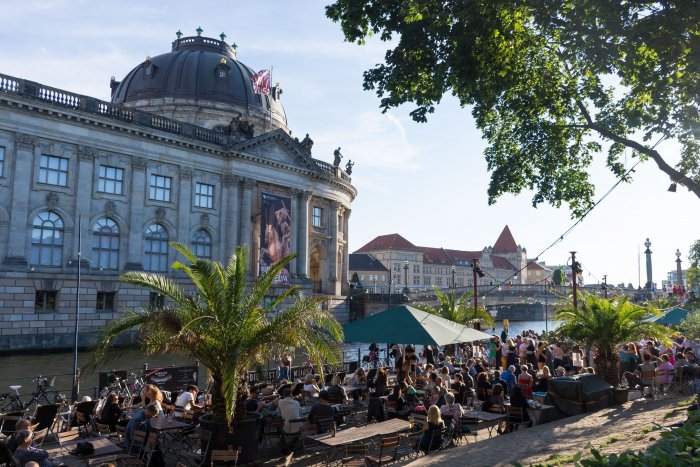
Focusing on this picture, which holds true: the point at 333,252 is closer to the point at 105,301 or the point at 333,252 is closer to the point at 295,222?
the point at 295,222

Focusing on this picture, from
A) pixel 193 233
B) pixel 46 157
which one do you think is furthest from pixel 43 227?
pixel 193 233

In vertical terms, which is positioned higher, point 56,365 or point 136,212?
point 136,212

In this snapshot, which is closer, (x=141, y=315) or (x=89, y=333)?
(x=141, y=315)

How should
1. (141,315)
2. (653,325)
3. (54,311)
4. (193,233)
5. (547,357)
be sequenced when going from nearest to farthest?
(141,315), (653,325), (547,357), (54,311), (193,233)

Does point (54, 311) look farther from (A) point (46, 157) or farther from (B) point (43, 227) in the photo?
(A) point (46, 157)

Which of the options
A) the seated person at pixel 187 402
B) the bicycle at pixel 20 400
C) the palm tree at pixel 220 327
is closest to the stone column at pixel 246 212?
the bicycle at pixel 20 400

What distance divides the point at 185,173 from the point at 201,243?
581 centimetres

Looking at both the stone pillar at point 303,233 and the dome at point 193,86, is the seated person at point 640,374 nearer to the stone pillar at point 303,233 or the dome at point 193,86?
the stone pillar at point 303,233

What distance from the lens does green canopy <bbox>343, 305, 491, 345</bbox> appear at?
54.6 feet

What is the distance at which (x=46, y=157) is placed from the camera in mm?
39375

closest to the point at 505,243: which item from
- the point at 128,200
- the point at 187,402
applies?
the point at 128,200

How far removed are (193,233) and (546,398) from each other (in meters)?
36.9

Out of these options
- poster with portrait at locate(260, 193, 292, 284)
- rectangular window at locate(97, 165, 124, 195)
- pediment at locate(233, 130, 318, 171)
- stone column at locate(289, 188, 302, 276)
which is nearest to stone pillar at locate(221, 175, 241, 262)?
poster with portrait at locate(260, 193, 292, 284)

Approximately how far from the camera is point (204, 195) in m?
48.9
